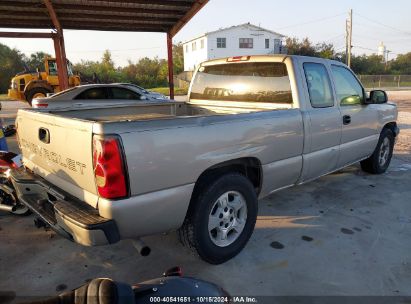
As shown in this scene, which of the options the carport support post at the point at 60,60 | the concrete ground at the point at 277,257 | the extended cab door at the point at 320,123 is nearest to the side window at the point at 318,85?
the extended cab door at the point at 320,123

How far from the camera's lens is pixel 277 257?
3326 millimetres

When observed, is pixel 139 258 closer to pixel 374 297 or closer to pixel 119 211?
pixel 119 211

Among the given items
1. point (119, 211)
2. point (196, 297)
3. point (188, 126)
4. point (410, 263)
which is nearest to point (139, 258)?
point (119, 211)

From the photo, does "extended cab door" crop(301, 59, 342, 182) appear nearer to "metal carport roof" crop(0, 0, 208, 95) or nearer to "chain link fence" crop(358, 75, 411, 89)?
"metal carport roof" crop(0, 0, 208, 95)

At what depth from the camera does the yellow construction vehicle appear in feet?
59.0

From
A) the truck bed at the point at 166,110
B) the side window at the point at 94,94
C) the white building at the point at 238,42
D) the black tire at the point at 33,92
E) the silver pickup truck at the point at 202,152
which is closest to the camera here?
the silver pickup truck at the point at 202,152

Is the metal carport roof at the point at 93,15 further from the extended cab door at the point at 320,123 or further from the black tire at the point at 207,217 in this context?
the black tire at the point at 207,217

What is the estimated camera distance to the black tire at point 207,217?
291cm

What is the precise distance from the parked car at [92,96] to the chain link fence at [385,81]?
138 ft

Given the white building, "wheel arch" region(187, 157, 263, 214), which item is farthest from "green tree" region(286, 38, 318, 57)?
"wheel arch" region(187, 157, 263, 214)

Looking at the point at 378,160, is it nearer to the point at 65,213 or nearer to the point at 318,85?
the point at 318,85

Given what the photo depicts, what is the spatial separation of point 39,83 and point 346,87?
17.4m

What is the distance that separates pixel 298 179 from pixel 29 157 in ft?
9.59

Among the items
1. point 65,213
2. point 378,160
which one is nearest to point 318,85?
point 378,160
